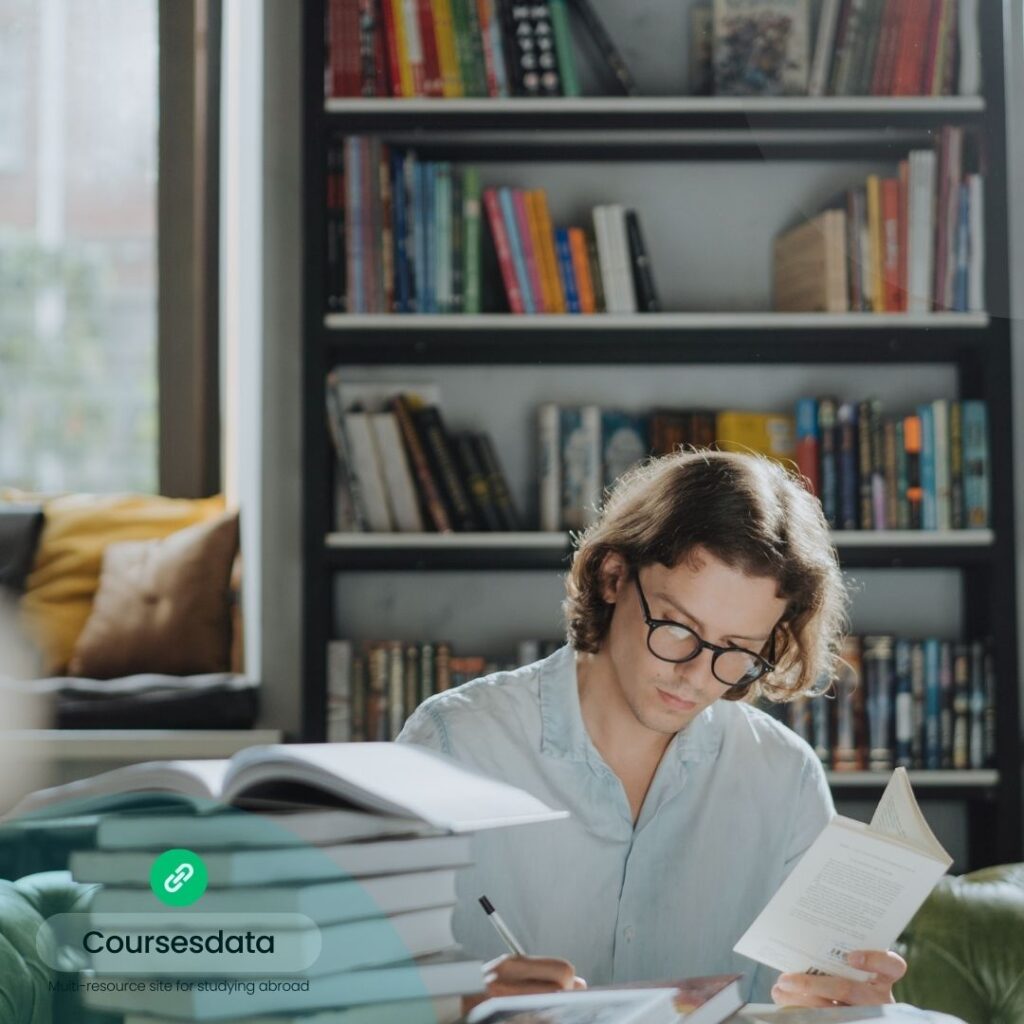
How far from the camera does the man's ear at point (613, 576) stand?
139 centimetres

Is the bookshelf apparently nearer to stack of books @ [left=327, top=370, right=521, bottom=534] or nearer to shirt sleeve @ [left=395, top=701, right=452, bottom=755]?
stack of books @ [left=327, top=370, right=521, bottom=534]

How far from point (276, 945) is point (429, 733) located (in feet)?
2.34

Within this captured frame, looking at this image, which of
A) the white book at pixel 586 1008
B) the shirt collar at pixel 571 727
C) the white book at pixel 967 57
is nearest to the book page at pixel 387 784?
the white book at pixel 586 1008

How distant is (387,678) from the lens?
2.50 meters

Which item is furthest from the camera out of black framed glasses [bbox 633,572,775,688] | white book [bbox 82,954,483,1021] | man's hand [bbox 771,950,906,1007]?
black framed glasses [bbox 633,572,775,688]

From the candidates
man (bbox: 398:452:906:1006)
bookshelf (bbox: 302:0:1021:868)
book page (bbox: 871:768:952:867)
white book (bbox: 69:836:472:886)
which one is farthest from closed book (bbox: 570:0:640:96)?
white book (bbox: 69:836:472:886)

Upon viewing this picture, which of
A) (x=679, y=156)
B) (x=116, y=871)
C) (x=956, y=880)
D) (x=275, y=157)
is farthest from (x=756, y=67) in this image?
(x=116, y=871)

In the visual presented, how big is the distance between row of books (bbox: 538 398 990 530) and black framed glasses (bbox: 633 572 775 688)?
1218mm

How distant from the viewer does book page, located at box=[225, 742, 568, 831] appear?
0.64 m

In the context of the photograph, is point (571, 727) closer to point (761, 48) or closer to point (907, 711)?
point (907, 711)

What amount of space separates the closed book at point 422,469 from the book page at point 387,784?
1744 mm

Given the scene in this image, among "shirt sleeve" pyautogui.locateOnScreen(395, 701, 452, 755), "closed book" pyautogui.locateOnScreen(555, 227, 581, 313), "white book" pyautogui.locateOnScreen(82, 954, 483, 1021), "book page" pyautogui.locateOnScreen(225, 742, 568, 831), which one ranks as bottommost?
"white book" pyautogui.locateOnScreen(82, 954, 483, 1021)

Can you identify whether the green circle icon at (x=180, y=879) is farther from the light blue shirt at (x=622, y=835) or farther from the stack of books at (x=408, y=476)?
the stack of books at (x=408, y=476)

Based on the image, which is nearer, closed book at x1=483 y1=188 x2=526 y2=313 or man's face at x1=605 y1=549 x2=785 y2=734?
man's face at x1=605 y1=549 x2=785 y2=734
